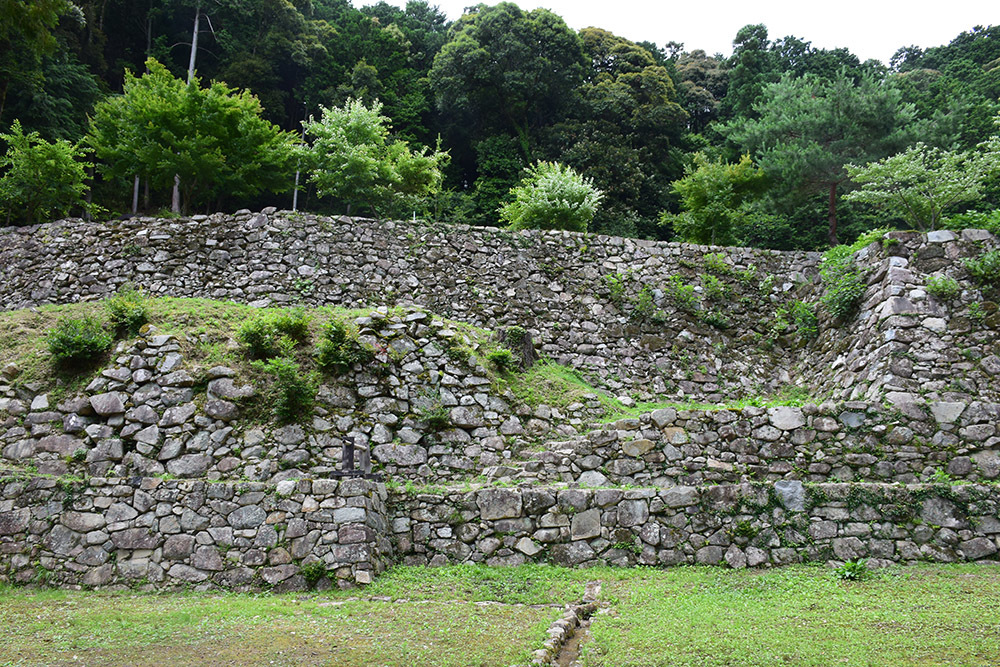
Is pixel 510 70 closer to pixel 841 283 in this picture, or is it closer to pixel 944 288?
pixel 841 283

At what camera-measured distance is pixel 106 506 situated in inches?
315

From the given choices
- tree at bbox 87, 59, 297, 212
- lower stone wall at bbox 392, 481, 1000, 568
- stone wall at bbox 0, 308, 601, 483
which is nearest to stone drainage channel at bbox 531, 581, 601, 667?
lower stone wall at bbox 392, 481, 1000, 568

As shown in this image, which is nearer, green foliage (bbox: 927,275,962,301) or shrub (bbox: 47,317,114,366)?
shrub (bbox: 47,317,114,366)

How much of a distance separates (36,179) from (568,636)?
17337 millimetres

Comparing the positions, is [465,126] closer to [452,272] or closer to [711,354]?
[452,272]

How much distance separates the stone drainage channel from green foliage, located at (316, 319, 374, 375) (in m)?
5.55

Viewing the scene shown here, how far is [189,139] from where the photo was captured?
16234 millimetres

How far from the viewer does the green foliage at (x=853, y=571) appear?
7289mm

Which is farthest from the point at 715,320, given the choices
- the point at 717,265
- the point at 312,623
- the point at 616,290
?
the point at 312,623

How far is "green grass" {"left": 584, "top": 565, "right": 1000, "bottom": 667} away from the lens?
4773mm

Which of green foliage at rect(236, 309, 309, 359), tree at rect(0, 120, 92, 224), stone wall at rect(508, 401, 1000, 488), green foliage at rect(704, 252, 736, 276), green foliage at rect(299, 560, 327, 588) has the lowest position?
green foliage at rect(299, 560, 327, 588)

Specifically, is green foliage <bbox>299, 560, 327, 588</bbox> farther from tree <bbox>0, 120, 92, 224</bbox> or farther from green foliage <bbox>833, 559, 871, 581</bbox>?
tree <bbox>0, 120, 92, 224</bbox>

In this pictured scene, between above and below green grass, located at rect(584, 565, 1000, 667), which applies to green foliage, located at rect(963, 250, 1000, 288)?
above

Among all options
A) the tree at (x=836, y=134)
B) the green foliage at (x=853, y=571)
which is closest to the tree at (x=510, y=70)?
the tree at (x=836, y=134)
